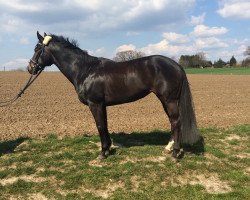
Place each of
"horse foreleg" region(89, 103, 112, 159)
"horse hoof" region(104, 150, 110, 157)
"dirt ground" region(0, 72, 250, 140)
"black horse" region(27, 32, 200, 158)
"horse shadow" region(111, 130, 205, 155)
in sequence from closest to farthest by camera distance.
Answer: "black horse" region(27, 32, 200, 158)
"horse foreleg" region(89, 103, 112, 159)
"horse hoof" region(104, 150, 110, 157)
"horse shadow" region(111, 130, 205, 155)
"dirt ground" region(0, 72, 250, 140)

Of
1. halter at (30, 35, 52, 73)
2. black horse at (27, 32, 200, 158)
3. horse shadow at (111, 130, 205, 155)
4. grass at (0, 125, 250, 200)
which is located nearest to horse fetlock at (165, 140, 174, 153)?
black horse at (27, 32, 200, 158)

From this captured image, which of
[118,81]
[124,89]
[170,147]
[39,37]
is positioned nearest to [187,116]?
[170,147]

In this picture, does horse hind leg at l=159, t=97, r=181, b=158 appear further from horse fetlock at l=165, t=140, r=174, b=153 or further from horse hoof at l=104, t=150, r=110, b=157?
horse hoof at l=104, t=150, r=110, b=157

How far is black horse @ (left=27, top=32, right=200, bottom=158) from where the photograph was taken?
25.8 feet

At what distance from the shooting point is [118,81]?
798 cm

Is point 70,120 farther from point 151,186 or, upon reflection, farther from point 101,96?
point 151,186

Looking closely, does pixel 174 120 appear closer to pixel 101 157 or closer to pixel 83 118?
pixel 101 157

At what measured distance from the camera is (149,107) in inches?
711

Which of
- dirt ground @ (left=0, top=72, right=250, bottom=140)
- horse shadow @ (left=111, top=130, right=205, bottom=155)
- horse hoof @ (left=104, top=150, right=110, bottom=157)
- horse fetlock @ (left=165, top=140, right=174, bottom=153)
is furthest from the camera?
dirt ground @ (left=0, top=72, right=250, bottom=140)

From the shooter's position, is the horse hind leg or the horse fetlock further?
the horse fetlock

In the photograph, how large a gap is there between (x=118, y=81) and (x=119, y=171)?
196 centimetres

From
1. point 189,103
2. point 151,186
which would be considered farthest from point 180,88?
point 151,186

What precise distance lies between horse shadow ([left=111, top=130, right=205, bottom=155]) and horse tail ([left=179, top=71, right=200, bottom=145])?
599 millimetres

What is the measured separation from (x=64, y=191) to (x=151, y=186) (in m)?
1.63
